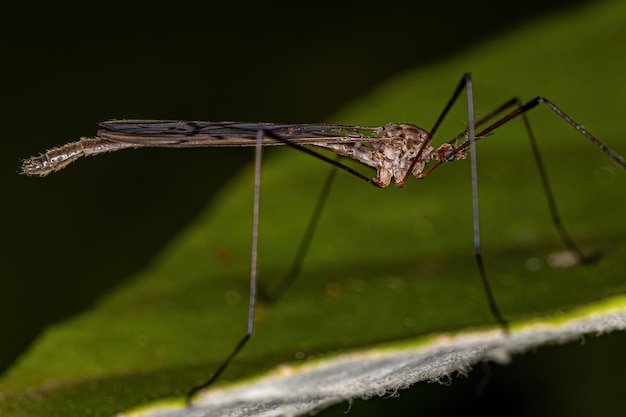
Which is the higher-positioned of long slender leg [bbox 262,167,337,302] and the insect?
the insect

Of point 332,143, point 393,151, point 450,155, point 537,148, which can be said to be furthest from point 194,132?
point 537,148

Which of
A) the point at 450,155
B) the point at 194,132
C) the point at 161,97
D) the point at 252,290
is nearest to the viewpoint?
the point at 252,290

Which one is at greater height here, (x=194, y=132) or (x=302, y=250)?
(x=194, y=132)

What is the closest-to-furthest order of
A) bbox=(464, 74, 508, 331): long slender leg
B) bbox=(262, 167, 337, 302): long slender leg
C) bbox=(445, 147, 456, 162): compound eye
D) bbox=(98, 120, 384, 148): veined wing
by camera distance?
bbox=(464, 74, 508, 331): long slender leg < bbox=(262, 167, 337, 302): long slender leg < bbox=(98, 120, 384, 148): veined wing < bbox=(445, 147, 456, 162): compound eye

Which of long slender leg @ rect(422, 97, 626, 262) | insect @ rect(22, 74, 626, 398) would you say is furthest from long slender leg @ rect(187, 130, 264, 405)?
long slender leg @ rect(422, 97, 626, 262)

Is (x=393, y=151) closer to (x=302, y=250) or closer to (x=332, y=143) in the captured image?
(x=332, y=143)

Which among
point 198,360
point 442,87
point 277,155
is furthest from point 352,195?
point 198,360

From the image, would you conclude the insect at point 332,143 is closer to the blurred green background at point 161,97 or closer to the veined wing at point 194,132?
the veined wing at point 194,132

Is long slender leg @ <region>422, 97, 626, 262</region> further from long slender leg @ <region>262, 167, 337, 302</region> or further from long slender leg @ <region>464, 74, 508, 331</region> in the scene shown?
long slender leg @ <region>262, 167, 337, 302</region>
